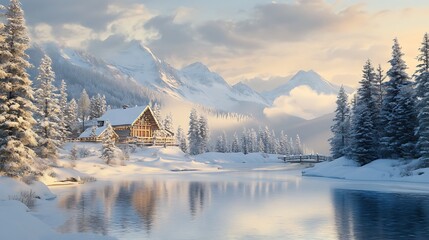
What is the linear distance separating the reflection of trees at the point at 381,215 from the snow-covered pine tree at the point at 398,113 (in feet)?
61.8

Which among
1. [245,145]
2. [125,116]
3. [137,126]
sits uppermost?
[125,116]

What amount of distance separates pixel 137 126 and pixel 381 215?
281 ft

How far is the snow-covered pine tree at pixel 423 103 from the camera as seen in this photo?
163 ft

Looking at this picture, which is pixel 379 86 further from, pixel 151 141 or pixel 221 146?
pixel 221 146

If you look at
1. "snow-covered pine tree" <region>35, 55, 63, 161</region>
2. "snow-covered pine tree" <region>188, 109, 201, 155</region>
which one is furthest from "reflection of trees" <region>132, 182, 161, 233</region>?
"snow-covered pine tree" <region>188, 109, 201, 155</region>

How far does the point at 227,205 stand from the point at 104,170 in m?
47.5

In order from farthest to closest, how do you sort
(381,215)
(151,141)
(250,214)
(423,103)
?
1. (151,141)
2. (423,103)
3. (250,214)
4. (381,215)

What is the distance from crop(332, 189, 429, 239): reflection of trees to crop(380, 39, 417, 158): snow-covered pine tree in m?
18.9

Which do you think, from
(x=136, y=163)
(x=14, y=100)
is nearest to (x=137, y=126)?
(x=136, y=163)

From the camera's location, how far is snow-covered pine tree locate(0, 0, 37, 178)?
35125 millimetres

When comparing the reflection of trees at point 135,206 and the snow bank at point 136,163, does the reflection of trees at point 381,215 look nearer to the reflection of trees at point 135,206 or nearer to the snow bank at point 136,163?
the reflection of trees at point 135,206

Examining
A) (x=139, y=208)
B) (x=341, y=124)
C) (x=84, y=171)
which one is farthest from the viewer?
(x=341, y=124)

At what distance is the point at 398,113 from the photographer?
181 ft

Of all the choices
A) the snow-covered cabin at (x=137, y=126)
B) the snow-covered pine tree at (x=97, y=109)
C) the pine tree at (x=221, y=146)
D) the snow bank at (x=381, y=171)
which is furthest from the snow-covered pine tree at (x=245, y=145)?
the snow bank at (x=381, y=171)
